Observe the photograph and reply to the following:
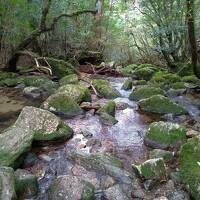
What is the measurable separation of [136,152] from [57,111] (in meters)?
2.63

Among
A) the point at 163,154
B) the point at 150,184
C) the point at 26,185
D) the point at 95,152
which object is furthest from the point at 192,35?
the point at 26,185

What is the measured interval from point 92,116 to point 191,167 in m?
3.51

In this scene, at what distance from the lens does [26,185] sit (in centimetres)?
441

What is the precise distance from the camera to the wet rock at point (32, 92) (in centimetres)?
973

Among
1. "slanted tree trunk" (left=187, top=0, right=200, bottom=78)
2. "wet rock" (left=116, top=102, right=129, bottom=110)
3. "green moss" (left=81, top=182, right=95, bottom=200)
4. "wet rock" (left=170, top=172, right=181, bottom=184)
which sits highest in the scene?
"slanted tree trunk" (left=187, top=0, right=200, bottom=78)

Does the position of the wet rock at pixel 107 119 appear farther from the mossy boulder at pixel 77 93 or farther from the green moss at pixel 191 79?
the green moss at pixel 191 79

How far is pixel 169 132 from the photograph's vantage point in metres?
5.90

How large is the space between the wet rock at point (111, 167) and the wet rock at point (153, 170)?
0.53 feet

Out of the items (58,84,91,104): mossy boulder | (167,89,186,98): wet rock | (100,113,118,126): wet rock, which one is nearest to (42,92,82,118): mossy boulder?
(58,84,91,104): mossy boulder

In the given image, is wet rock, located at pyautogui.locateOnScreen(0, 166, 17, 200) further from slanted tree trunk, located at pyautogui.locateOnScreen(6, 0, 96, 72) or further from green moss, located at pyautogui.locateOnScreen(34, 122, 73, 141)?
slanted tree trunk, located at pyautogui.locateOnScreen(6, 0, 96, 72)

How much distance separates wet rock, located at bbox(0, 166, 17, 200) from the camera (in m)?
3.87

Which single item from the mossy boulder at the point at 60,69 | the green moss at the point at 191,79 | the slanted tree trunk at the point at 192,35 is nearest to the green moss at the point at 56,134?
the slanted tree trunk at the point at 192,35

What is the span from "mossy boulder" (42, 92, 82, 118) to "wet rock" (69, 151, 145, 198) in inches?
95.0

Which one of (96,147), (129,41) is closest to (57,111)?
(96,147)
